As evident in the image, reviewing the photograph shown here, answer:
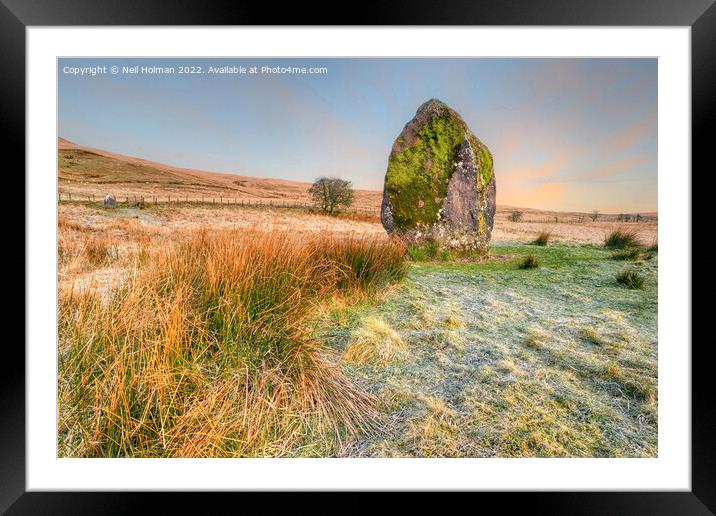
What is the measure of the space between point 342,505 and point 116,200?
8437 millimetres

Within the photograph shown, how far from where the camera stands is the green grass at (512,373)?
1780 mm

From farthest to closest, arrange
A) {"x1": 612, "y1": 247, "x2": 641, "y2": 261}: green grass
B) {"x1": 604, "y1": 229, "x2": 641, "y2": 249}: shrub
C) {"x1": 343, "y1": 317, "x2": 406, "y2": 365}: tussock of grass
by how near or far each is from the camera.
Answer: {"x1": 604, "y1": 229, "x2": 641, "y2": 249}: shrub → {"x1": 612, "y1": 247, "x2": 641, "y2": 261}: green grass → {"x1": 343, "y1": 317, "x2": 406, "y2": 365}: tussock of grass

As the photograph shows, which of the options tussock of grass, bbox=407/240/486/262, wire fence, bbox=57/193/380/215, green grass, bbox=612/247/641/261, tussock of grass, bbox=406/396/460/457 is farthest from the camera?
wire fence, bbox=57/193/380/215

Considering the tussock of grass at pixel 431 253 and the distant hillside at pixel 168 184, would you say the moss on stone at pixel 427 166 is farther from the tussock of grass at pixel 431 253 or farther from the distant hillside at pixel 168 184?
the distant hillside at pixel 168 184

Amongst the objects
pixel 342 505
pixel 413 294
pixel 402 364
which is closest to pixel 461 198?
pixel 413 294

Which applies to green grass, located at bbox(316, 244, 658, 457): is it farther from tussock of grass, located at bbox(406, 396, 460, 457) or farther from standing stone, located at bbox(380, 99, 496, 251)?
standing stone, located at bbox(380, 99, 496, 251)

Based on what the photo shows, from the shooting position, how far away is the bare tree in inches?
483

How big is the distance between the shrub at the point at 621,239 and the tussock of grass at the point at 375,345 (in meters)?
6.60

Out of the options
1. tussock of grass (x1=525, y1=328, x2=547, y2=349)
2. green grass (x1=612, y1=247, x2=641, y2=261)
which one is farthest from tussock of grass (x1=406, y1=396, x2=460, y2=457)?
green grass (x1=612, y1=247, x2=641, y2=261)

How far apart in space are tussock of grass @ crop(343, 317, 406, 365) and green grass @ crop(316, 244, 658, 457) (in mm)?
67

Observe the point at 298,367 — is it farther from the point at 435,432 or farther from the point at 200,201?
the point at 200,201
